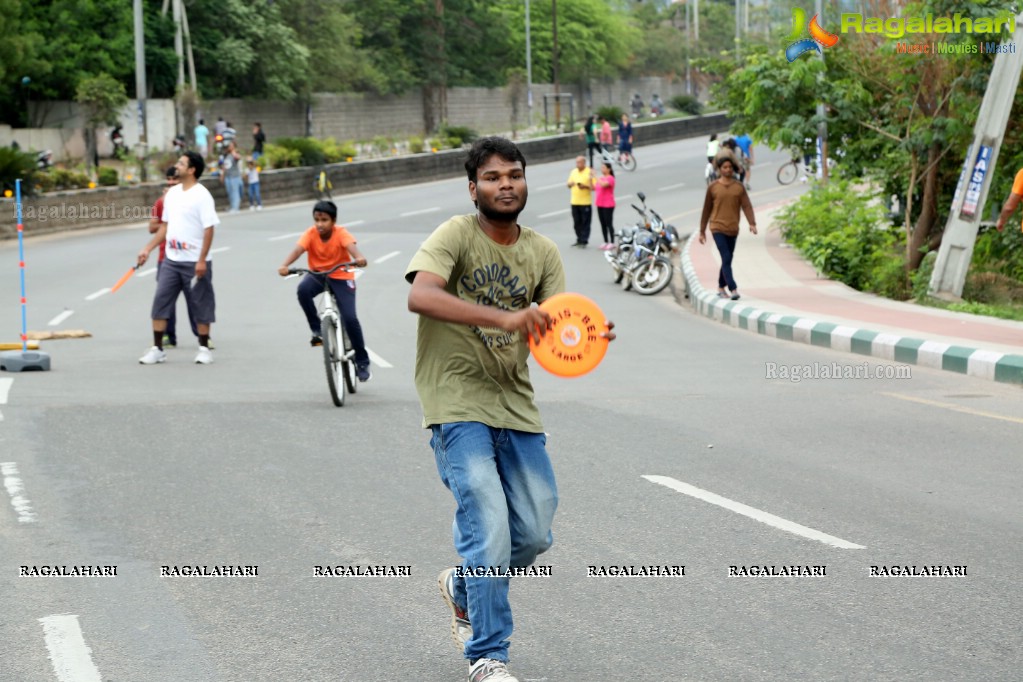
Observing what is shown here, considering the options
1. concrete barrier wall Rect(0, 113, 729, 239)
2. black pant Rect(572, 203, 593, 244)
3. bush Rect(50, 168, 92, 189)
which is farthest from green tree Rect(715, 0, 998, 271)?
bush Rect(50, 168, 92, 189)

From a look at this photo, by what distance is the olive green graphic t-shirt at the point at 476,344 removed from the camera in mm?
4730

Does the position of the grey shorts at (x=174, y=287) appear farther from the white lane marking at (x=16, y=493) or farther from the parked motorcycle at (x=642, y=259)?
the parked motorcycle at (x=642, y=259)

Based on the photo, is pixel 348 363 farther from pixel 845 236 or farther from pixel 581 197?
pixel 581 197

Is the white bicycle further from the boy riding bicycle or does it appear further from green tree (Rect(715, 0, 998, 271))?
green tree (Rect(715, 0, 998, 271))

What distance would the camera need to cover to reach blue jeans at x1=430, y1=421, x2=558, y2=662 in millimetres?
4625

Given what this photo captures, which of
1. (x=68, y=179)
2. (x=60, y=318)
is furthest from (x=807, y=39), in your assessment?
(x=68, y=179)

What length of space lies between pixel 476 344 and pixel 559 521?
2.89 metres

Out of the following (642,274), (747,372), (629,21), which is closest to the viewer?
(747,372)

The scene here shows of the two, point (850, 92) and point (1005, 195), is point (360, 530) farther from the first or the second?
point (850, 92)

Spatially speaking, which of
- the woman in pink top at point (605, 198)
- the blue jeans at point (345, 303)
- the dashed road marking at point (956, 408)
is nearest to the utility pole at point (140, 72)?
the woman in pink top at point (605, 198)

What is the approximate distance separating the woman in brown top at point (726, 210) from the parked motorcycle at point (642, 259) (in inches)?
109

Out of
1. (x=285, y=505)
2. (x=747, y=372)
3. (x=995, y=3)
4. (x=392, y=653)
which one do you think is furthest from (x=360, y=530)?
(x=995, y=3)

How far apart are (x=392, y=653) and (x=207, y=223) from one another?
8975 mm

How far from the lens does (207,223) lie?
44.8 ft
